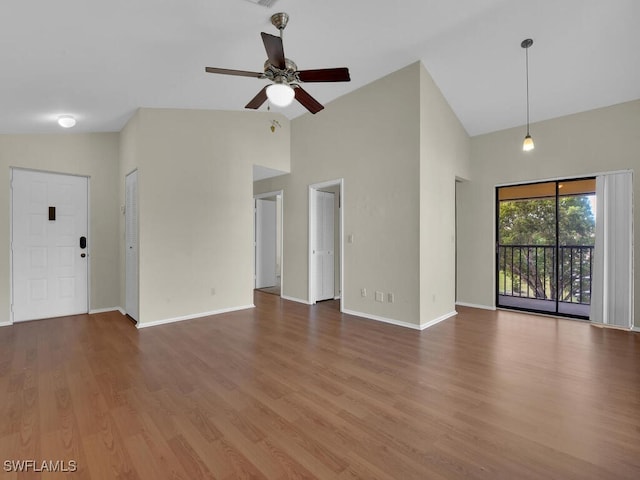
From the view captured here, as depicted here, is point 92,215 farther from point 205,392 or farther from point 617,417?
point 617,417

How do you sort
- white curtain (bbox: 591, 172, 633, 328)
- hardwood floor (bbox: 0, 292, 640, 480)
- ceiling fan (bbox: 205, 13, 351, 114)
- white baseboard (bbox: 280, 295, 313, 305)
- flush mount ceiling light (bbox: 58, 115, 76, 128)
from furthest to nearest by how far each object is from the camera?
white baseboard (bbox: 280, 295, 313, 305)
white curtain (bbox: 591, 172, 633, 328)
flush mount ceiling light (bbox: 58, 115, 76, 128)
ceiling fan (bbox: 205, 13, 351, 114)
hardwood floor (bbox: 0, 292, 640, 480)

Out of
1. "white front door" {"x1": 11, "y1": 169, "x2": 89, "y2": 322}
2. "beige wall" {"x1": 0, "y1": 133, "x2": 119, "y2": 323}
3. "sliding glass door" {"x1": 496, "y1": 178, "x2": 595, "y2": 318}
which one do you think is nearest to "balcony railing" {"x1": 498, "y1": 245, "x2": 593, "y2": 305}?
"sliding glass door" {"x1": 496, "y1": 178, "x2": 595, "y2": 318}

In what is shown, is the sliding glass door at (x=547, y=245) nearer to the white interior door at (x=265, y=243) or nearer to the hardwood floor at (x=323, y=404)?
the hardwood floor at (x=323, y=404)

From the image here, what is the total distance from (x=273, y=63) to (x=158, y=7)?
998mm

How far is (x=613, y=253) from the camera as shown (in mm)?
4273

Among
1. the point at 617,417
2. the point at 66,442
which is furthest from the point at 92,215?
the point at 617,417

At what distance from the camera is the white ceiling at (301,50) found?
2.61 m

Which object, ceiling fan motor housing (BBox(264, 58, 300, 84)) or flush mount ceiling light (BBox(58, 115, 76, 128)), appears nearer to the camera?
ceiling fan motor housing (BBox(264, 58, 300, 84))

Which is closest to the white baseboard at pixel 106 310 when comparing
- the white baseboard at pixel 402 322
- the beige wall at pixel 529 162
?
the white baseboard at pixel 402 322

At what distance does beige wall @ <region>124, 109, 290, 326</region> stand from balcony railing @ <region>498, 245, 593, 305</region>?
447cm

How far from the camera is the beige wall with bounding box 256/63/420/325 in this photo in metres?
4.24

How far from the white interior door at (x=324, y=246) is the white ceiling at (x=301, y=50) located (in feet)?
7.14

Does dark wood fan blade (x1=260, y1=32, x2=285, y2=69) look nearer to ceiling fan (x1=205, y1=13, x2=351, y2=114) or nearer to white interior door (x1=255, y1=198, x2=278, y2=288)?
ceiling fan (x1=205, y1=13, x2=351, y2=114)

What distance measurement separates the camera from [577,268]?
509 cm
